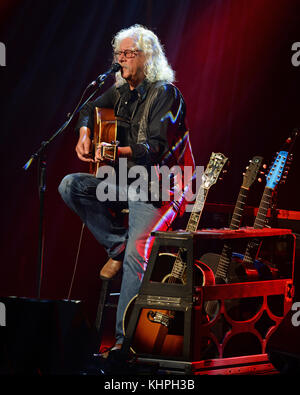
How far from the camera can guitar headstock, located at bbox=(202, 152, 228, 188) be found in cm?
311

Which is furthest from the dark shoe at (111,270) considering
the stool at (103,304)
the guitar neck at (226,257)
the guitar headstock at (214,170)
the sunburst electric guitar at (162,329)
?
the guitar headstock at (214,170)

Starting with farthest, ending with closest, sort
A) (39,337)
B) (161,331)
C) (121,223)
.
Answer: (121,223) < (161,331) < (39,337)

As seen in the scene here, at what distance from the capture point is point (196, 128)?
171 inches

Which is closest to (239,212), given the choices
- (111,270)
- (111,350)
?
(111,270)

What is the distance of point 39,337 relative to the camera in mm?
1940

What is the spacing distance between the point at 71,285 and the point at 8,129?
55.7 inches

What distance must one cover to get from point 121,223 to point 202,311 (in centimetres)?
104

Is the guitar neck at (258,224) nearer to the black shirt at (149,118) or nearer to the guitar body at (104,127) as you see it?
the black shirt at (149,118)

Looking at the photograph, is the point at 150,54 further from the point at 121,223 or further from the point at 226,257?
the point at 226,257

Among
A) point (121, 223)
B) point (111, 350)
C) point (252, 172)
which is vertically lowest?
point (111, 350)

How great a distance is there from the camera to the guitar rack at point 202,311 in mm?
2367

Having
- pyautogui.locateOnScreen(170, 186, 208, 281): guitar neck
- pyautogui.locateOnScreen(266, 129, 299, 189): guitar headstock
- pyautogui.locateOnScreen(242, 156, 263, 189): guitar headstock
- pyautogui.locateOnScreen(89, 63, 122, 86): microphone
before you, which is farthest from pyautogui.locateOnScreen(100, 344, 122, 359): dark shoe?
pyautogui.locateOnScreen(89, 63, 122, 86): microphone

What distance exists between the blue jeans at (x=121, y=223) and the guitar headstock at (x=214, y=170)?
0.92ft
